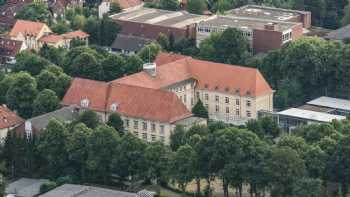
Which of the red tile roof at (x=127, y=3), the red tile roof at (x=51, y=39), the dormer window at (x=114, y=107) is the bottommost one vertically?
the red tile roof at (x=51, y=39)

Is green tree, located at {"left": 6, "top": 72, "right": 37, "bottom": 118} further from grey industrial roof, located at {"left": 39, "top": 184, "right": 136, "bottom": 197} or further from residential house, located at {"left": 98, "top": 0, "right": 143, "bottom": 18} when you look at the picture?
residential house, located at {"left": 98, "top": 0, "right": 143, "bottom": 18}

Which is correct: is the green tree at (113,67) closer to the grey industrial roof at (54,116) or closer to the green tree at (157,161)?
the grey industrial roof at (54,116)

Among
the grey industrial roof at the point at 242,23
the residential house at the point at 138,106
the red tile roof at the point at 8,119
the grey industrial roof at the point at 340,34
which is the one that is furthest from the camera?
the grey industrial roof at the point at 242,23

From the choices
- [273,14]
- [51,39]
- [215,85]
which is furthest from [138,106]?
[273,14]

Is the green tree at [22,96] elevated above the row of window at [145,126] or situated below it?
above

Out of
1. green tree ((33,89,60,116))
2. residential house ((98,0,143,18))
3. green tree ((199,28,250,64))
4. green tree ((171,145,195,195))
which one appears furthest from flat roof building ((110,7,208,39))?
green tree ((171,145,195,195))

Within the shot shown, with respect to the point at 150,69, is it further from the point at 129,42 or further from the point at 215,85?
the point at 129,42

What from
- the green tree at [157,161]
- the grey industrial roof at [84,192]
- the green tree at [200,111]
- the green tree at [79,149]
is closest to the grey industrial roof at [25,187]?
the green tree at [79,149]
